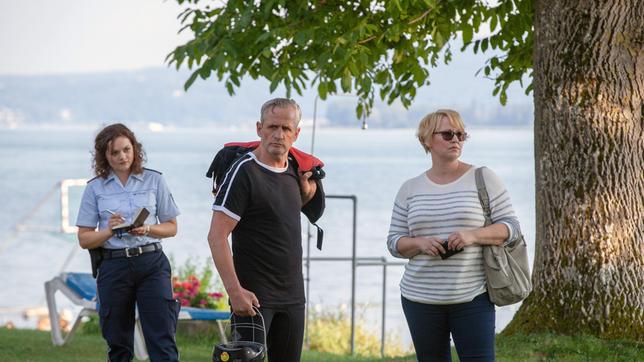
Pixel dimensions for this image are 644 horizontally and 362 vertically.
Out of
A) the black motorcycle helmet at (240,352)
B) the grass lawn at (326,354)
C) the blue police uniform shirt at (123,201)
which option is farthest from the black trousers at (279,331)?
the grass lawn at (326,354)

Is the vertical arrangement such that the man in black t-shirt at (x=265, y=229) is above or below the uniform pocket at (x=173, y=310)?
above

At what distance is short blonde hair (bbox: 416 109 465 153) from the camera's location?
5.10 m

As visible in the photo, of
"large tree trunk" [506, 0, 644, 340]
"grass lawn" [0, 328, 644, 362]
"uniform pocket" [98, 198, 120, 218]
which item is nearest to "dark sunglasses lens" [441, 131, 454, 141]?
"uniform pocket" [98, 198, 120, 218]

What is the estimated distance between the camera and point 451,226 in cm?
504

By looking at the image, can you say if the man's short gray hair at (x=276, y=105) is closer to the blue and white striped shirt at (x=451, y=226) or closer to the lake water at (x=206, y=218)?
the blue and white striped shirt at (x=451, y=226)

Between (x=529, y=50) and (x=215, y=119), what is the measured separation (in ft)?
458

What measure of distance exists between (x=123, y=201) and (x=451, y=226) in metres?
2.08

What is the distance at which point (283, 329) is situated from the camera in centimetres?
505

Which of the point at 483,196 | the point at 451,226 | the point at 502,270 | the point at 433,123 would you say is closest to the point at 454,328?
the point at 502,270

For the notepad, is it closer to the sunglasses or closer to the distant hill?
the sunglasses

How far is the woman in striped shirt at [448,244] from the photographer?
501 centimetres

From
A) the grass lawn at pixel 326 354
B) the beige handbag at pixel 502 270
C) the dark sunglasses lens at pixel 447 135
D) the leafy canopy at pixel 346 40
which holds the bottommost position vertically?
the grass lawn at pixel 326 354

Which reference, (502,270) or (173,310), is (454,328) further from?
(173,310)

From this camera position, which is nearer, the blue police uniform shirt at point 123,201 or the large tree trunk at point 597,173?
the blue police uniform shirt at point 123,201
